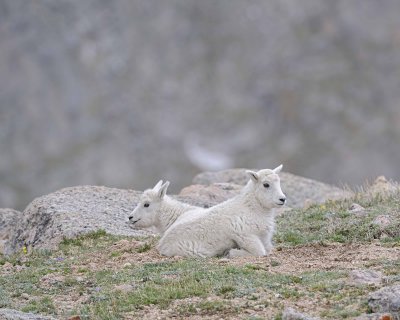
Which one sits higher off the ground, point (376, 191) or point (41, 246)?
point (376, 191)

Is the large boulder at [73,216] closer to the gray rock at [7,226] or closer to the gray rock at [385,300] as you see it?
the gray rock at [7,226]

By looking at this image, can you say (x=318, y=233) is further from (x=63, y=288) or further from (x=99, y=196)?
(x=99, y=196)

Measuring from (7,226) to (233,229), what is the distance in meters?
9.96

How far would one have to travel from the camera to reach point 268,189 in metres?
17.0

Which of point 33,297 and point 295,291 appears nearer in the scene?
point 295,291

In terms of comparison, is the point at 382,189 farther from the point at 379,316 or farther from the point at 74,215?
the point at 379,316

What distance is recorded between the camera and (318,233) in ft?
59.6

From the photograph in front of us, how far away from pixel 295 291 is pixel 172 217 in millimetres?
5064

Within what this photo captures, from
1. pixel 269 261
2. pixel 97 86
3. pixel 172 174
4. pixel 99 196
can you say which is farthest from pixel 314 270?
pixel 97 86

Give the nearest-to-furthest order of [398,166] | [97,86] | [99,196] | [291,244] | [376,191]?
[291,244], [376,191], [99,196], [398,166], [97,86]

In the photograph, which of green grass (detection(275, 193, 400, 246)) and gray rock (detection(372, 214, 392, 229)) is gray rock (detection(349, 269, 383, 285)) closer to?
green grass (detection(275, 193, 400, 246))

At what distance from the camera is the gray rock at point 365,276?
44.5 feet

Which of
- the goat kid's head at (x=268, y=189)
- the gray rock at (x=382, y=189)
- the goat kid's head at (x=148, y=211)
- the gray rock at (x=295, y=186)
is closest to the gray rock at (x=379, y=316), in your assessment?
the goat kid's head at (x=268, y=189)

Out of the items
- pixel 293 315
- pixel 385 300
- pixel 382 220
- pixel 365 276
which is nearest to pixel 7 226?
pixel 382 220
